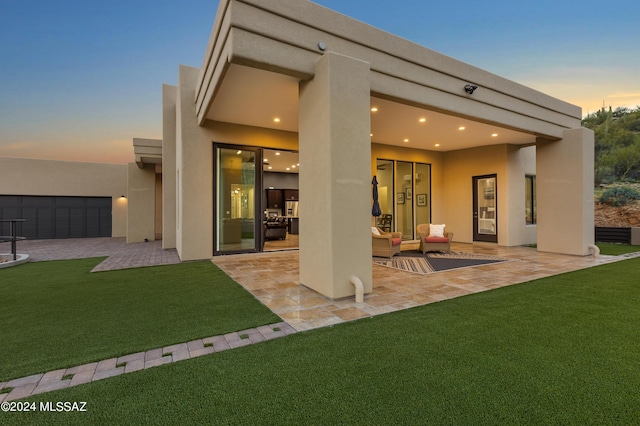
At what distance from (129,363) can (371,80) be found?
16.1 ft

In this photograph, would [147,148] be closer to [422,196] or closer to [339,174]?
[339,174]

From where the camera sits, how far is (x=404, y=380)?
2.09m

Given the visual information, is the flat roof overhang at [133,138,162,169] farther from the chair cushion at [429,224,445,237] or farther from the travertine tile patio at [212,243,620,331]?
the chair cushion at [429,224,445,237]

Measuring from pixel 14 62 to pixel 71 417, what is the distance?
17043mm

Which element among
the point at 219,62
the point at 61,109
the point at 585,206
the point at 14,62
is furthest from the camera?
the point at 61,109

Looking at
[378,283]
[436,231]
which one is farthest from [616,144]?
[378,283]

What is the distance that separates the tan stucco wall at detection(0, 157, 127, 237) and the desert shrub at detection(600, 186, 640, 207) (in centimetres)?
2597

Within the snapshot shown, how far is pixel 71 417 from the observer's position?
1.74m

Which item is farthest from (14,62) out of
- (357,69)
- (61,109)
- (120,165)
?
(357,69)

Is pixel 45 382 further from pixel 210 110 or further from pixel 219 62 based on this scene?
pixel 210 110

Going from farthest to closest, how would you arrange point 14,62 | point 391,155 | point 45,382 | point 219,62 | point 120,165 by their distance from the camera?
1. point 120,165
2. point 14,62
3. point 391,155
4. point 219,62
5. point 45,382

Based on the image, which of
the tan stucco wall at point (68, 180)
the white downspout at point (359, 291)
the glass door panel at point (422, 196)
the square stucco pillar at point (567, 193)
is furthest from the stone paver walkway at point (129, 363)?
the tan stucco wall at point (68, 180)

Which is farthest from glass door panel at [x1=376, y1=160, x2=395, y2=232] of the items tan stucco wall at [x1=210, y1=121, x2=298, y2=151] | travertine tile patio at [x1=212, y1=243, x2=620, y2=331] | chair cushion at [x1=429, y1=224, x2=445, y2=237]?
travertine tile patio at [x1=212, y1=243, x2=620, y2=331]

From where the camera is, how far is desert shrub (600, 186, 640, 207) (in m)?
13.8
